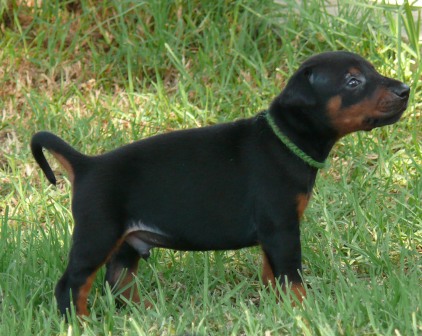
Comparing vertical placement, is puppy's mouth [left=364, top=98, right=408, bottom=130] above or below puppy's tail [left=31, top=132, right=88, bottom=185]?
above

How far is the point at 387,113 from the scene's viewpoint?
15.5ft

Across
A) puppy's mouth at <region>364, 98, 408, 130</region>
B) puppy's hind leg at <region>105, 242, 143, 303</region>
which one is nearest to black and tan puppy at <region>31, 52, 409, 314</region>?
puppy's mouth at <region>364, 98, 408, 130</region>

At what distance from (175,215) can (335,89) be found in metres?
0.97

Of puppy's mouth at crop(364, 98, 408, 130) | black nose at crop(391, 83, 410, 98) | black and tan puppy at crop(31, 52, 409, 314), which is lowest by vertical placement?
black and tan puppy at crop(31, 52, 409, 314)

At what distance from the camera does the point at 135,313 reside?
181 inches

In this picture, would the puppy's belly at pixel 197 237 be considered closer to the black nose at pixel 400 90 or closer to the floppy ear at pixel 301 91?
the floppy ear at pixel 301 91

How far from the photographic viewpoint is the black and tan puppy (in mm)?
4742

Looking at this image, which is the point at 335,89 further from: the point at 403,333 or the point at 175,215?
the point at 403,333

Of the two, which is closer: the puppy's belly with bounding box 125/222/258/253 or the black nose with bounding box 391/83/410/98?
the black nose with bounding box 391/83/410/98

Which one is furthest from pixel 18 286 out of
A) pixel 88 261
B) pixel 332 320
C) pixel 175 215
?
pixel 332 320

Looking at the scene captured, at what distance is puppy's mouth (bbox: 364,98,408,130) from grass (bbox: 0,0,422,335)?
735 mm

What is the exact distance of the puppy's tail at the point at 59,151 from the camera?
15.9 ft

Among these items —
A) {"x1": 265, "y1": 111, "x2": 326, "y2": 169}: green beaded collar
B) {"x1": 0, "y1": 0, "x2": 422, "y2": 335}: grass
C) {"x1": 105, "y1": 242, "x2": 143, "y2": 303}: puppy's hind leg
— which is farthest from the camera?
{"x1": 105, "y1": 242, "x2": 143, "y2": 303}: puppy's hind leg

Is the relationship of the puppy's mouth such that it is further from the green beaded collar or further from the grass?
the grass
